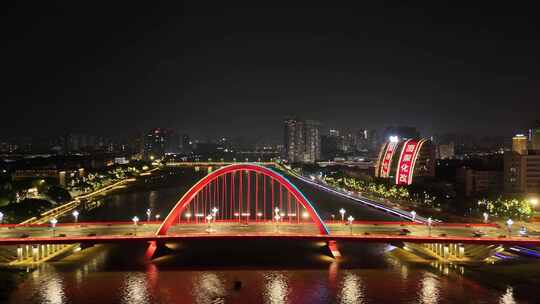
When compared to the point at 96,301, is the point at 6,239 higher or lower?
higher

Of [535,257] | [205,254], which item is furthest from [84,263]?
[535,257]

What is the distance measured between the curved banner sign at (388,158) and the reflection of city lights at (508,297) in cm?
4552

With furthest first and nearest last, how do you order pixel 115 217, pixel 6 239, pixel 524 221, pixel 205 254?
pixel 115 217 < pixel 524 221 < pixel 205 254 < pixel 6 239

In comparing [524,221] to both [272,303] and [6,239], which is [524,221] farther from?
[6,239]

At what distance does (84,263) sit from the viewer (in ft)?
78.2

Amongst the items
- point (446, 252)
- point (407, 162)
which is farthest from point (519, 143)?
point (446, 252)

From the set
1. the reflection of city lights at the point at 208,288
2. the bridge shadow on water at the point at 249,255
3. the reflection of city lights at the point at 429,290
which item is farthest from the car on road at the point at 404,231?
the reflection of city lights at the point at 208,288

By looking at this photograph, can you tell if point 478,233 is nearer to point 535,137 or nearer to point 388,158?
point 388,158

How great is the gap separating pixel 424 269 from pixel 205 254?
30.5 ft

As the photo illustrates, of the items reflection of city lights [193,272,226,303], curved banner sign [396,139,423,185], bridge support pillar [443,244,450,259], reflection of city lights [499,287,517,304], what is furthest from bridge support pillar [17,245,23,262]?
curved banner sign [396,139,423,185]

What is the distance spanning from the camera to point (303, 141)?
146250 millimetres

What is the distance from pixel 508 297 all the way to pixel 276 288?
774 cm

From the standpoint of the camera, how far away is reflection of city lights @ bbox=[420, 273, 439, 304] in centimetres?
1910

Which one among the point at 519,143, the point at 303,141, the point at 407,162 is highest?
the point at 303,141
